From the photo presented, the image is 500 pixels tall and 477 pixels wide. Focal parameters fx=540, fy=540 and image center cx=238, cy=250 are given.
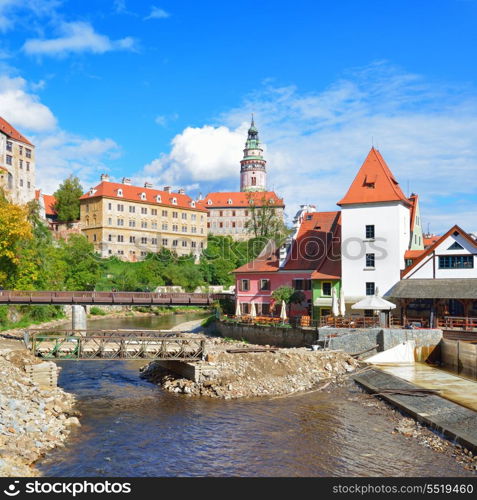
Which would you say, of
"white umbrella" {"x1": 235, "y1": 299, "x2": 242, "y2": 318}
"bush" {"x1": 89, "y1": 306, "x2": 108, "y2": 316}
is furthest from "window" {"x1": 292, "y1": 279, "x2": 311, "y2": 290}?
"bush" {"x1": 89, "y1": 306, "x2": 108, "y2": 316}

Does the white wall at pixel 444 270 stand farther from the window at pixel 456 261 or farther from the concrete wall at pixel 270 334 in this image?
the concrete wall at pixel 270 334

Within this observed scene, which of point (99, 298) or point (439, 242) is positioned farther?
point (99, 298)

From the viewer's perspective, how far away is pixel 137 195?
9481 centimetres

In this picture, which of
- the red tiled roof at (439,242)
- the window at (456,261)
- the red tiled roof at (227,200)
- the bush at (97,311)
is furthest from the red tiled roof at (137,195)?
the window at (456,261)

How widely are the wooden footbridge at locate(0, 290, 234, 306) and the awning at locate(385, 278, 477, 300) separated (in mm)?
19092

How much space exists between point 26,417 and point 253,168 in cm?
13453

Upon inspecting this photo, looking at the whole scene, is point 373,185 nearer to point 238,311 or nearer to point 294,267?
point 294,267

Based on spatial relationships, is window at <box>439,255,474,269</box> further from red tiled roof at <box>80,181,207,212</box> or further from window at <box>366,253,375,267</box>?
red tiled roof at <box>80,181,207,212</box>

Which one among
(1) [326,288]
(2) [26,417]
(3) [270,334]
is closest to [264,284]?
(1) [326,288]

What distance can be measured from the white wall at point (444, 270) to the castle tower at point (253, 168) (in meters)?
111

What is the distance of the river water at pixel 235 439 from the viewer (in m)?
A: 17.2
